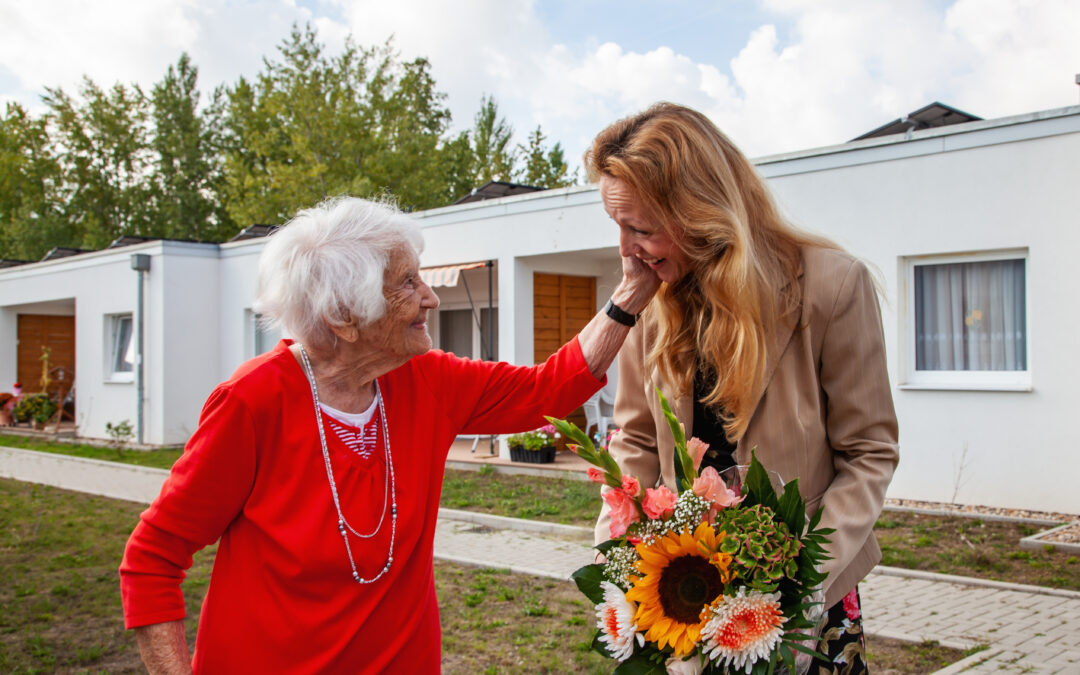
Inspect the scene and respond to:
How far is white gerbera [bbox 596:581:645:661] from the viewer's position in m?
1.62

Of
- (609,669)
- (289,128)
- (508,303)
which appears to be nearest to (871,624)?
(609,669)

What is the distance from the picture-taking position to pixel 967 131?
29.1ft

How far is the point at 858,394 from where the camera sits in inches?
76.5

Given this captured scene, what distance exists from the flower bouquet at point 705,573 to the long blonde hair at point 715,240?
0.33 metres

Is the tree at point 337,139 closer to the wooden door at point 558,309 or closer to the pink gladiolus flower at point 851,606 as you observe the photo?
the wooden door at point 558,309

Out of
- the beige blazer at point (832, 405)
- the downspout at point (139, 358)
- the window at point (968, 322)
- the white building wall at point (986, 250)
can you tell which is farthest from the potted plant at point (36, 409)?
the beige blazer at point (832, 405)

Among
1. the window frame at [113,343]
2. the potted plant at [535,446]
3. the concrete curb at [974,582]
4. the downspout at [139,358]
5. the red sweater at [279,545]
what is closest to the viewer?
the red sweater at [279,545]

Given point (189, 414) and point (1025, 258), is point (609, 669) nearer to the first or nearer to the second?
point (1025, 258)

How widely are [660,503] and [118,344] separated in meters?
20.5

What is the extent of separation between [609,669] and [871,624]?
A: 1.76m

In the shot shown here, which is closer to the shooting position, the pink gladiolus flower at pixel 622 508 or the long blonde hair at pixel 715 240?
the pink gladiolus flower at pixel 622 508

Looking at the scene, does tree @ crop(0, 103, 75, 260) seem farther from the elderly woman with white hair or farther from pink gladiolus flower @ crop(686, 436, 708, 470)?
pink gladiolus flower @ crop(686, 436, 708, 470)

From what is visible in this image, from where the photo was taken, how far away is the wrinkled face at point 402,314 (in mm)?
2299

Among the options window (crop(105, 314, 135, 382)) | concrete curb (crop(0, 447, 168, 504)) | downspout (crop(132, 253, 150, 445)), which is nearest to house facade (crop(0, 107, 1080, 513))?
concrete curb (crop(0, 447, 168, 504))
